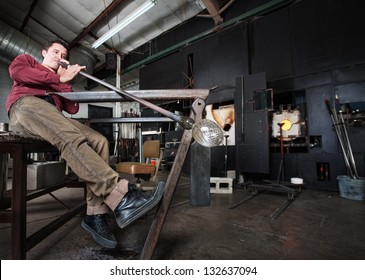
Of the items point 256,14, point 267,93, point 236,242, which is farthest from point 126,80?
point 236,242

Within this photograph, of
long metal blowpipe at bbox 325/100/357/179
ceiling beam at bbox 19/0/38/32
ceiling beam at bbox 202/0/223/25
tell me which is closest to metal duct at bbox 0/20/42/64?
ceiling beam at bbox 19/0/38/32

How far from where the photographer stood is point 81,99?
3.60 feet

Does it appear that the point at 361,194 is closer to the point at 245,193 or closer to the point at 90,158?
the point at 245,193

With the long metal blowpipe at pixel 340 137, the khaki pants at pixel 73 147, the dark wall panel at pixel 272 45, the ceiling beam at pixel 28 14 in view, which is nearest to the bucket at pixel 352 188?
the long metal blowpipe at pixel 340 137

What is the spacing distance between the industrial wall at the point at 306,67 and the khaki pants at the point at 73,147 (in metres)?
2.69

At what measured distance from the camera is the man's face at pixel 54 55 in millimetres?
1552

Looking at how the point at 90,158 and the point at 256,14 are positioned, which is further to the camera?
the point at 256,14

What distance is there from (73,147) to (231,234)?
125 cm

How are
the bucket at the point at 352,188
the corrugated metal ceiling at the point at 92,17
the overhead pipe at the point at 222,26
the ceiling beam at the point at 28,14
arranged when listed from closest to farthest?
1. the bucket at the point at 352,188
2. the overhead pipe at the point at 222,26
3. the corrugated metal ceiling at the point at 92,17
4. the ceiling beam at the point at 28,14

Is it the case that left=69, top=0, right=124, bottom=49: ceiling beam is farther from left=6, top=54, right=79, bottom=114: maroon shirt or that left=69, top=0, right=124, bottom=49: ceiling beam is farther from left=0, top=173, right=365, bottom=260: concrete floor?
left=0, top=173, right=365, bottom=260: concrete floor

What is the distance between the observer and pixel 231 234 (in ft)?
4.77

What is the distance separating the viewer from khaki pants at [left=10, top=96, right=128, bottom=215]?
100cm

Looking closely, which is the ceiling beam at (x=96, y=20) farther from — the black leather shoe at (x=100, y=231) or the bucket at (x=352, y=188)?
the bucket at (x=352, y=188)

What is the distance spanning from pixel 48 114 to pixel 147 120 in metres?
0.71
